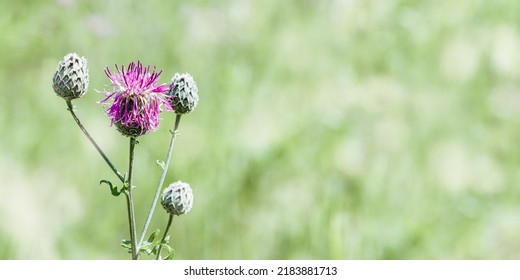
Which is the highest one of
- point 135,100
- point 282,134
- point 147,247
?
point 282,134

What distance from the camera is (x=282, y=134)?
78.2 inches

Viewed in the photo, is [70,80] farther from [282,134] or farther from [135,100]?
[282,134]

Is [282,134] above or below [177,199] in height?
above

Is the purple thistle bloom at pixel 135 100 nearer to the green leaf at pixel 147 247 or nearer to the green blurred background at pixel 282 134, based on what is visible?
the green leaf at pixel 147 247

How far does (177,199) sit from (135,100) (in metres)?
0.14

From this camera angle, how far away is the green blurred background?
180cm

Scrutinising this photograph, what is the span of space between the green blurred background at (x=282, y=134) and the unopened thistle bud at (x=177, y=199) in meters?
0.71

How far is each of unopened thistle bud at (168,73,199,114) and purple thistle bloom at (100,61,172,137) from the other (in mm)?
18

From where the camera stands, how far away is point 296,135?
207 cm

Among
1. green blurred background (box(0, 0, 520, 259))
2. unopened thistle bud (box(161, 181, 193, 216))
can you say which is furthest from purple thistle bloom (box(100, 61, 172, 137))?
green blurred background (box(0, 0, 520, 259))

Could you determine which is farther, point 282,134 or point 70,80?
point 282,134

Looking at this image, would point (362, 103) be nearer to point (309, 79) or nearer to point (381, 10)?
point (309, 79)

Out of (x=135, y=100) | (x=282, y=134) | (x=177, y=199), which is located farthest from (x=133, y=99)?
(x=282, y=134)

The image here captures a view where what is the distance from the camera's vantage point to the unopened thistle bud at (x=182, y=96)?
0.76 meters
